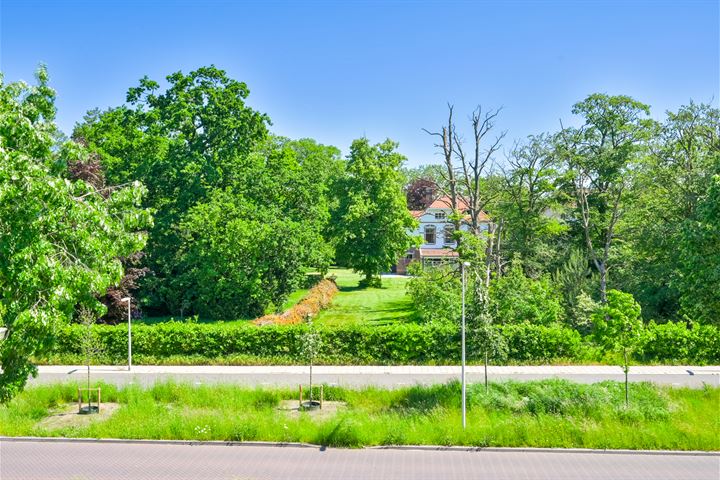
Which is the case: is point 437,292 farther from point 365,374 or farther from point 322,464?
point 322,464

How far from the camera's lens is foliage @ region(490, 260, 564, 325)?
88.1 ft

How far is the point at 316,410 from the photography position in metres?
17.7

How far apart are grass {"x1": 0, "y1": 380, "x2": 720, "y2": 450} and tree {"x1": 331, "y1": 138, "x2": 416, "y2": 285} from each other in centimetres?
3019

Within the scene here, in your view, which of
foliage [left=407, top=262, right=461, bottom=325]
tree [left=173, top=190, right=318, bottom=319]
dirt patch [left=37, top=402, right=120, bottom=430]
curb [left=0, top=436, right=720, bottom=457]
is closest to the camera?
curb [left=0, top=436, right=720, bottom=457]

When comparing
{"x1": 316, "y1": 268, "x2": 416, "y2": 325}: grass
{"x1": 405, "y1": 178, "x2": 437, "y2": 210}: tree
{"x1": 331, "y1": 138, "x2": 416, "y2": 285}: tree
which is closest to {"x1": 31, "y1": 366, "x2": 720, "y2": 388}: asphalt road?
{"x1": 316, "y1": 268, "x2": 416, "y2": 325}: grass

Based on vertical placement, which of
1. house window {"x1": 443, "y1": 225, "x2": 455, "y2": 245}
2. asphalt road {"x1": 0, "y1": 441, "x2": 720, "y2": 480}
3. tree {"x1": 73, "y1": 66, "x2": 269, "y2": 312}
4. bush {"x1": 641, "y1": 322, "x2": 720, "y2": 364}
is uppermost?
tree {"x1": 73, "y1": 66, "x2": 269, "y2": 312}

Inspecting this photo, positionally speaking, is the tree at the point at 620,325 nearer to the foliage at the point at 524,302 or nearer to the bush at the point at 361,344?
the bush at the point at 361,344

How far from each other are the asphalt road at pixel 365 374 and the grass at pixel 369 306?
7.77 metres

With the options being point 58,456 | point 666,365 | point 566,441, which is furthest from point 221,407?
point 666,365

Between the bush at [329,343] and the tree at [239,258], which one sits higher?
the tree at [239,258]

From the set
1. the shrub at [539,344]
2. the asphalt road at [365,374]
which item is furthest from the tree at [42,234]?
the shrub at [539,344]

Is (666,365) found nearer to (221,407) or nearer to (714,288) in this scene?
(714,288)

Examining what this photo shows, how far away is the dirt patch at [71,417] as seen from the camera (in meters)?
16.7

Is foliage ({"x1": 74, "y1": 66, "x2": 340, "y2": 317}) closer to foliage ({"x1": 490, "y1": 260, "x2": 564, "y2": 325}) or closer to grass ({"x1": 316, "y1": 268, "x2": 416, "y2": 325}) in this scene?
grass ({"x1": 316, "y1": 268, "x2": 416, "y2": 325})
